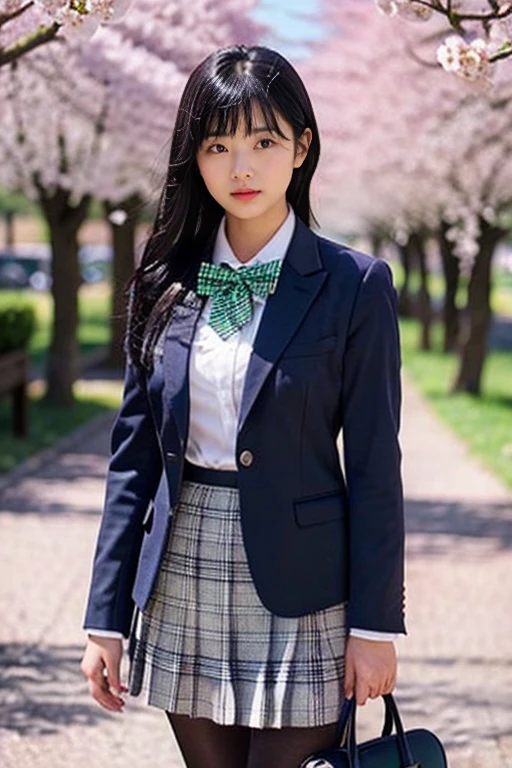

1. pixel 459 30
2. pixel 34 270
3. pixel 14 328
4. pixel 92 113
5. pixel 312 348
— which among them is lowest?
pixel 14 328

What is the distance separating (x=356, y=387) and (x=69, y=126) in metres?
11.1

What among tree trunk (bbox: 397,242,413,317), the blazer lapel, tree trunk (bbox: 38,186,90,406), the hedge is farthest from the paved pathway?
tree trunk (bbox: 397,242,413,317)

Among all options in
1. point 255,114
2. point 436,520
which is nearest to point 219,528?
point 255,114

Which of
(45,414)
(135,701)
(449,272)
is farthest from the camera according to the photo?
(449,272)

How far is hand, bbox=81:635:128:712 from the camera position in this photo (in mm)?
2672

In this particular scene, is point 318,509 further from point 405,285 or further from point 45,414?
point 405,285

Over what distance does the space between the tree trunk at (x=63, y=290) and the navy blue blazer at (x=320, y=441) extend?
12538mm

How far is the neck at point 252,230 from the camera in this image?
2.64m

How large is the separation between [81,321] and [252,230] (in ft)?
103

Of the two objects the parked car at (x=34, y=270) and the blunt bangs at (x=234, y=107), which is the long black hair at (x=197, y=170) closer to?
the blunt bangs at (x=234, y=107)

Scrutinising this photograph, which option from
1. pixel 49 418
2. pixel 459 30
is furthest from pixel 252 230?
pixel 49 418

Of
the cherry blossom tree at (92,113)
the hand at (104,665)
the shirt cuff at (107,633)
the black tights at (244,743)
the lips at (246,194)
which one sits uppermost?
the cherry blossom tree at (92,113)

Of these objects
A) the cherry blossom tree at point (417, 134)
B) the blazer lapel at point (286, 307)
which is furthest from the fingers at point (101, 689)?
the cherry blossom tree at point (417, 134)

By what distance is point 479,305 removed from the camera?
1722cm
